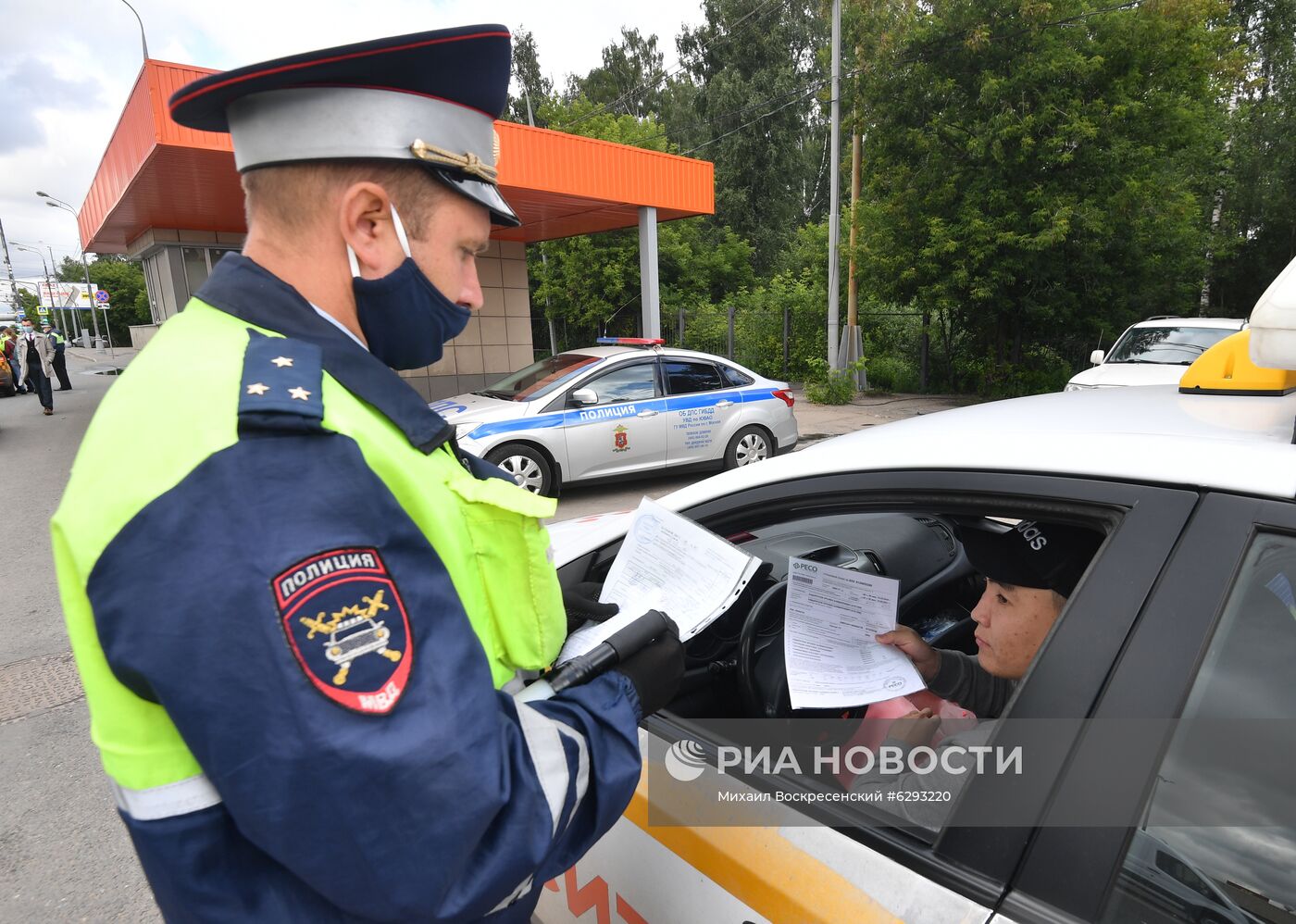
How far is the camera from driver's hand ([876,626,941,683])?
66.6 inches

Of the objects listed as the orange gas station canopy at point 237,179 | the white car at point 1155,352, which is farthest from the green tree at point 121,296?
the white car at point 1155,352

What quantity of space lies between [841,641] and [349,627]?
3.94ft

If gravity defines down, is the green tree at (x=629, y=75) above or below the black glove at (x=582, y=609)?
above

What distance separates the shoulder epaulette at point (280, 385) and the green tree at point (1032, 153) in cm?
1208

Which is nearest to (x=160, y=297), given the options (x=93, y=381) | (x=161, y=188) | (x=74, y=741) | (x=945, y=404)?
(x=161, y=188)

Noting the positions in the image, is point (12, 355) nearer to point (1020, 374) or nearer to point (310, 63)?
point (1020, 374)

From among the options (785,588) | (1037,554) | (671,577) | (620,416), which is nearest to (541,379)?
(620,416)

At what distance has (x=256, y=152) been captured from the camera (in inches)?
38.1

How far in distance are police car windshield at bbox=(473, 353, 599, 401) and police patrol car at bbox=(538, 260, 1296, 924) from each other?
5898 mm

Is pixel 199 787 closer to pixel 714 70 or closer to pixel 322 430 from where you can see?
pixel 322 430

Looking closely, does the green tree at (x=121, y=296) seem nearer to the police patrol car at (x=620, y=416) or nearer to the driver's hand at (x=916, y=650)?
the police patrol car at (x=620, y=416)

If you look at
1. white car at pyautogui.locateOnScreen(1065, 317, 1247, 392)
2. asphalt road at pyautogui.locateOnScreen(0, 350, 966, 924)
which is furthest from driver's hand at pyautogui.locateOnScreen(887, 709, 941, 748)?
white car at pyautogui.locateOnScreen(1065, 317, 1247, 392)

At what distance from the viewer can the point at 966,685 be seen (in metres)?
1.75

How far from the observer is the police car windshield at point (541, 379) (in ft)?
23.2
